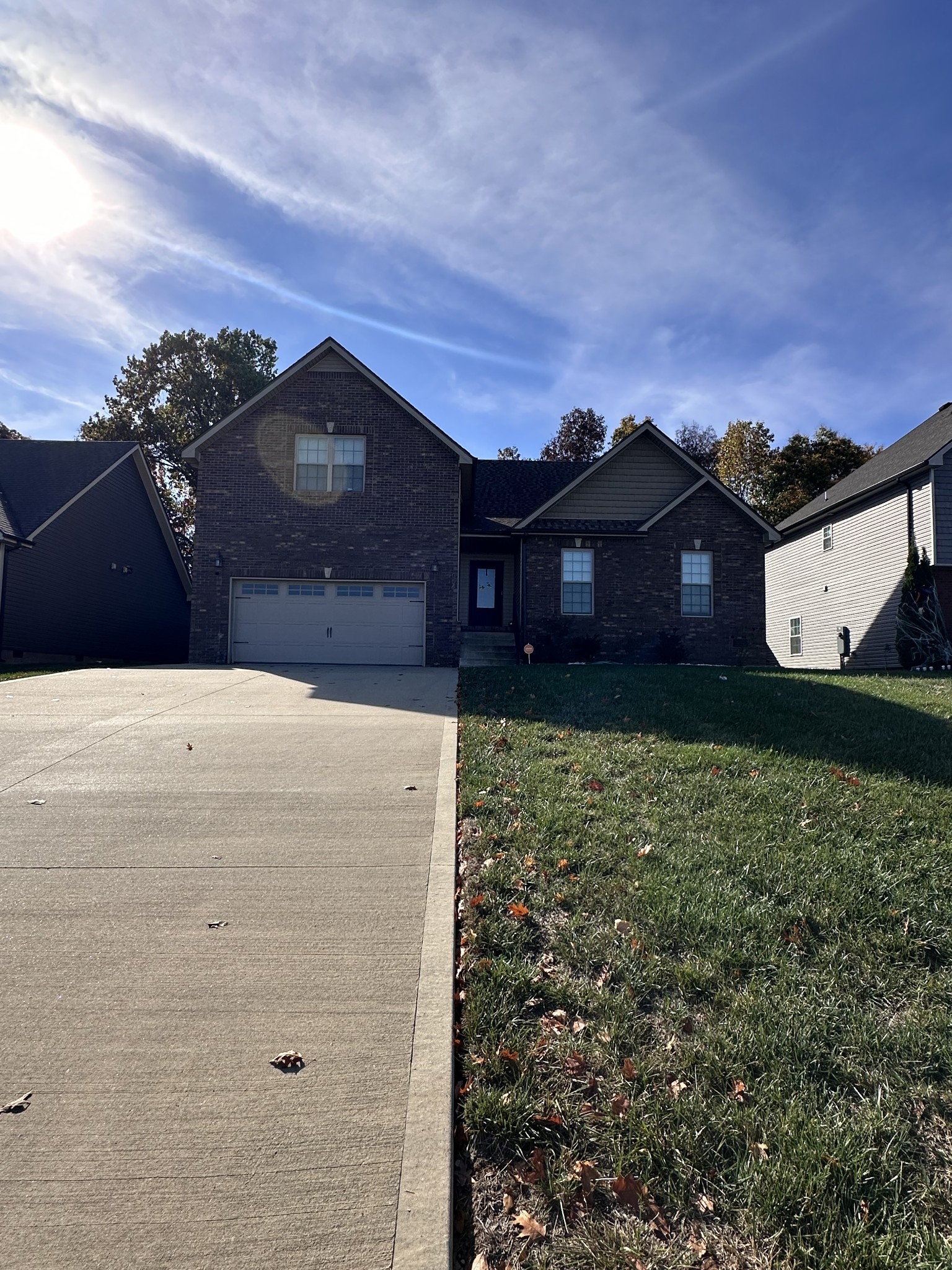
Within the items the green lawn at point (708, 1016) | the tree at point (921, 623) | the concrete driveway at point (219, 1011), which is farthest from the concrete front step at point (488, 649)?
the green lawn at point (708, 1016)

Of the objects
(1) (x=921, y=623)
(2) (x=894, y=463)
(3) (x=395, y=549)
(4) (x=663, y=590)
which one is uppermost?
(2) (x=894, y=463)

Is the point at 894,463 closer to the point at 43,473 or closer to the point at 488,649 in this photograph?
the point at 488,649

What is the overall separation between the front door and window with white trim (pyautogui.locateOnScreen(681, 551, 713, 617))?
16.6ft

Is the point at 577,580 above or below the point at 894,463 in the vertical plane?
below

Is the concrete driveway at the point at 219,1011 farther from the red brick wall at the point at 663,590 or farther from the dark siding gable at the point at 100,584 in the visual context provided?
the dark siding gable at the point at 100,584

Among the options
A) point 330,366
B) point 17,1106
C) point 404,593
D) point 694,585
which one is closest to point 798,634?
point 694,585

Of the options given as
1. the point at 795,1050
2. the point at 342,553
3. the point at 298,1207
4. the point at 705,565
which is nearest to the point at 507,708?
the point at 795,1050

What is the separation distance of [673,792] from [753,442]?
125 feet

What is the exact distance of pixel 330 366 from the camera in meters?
18.4

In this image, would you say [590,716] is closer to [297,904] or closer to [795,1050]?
[297,904]

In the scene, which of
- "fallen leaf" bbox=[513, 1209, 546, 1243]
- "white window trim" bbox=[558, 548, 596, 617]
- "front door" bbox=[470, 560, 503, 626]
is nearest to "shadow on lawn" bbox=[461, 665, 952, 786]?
"fallen leaf" bbox=[513, 1209, 546, 1243]

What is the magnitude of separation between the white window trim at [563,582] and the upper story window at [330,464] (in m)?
5.21

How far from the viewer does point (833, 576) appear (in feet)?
76.4

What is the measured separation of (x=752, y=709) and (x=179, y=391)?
35.3 m
